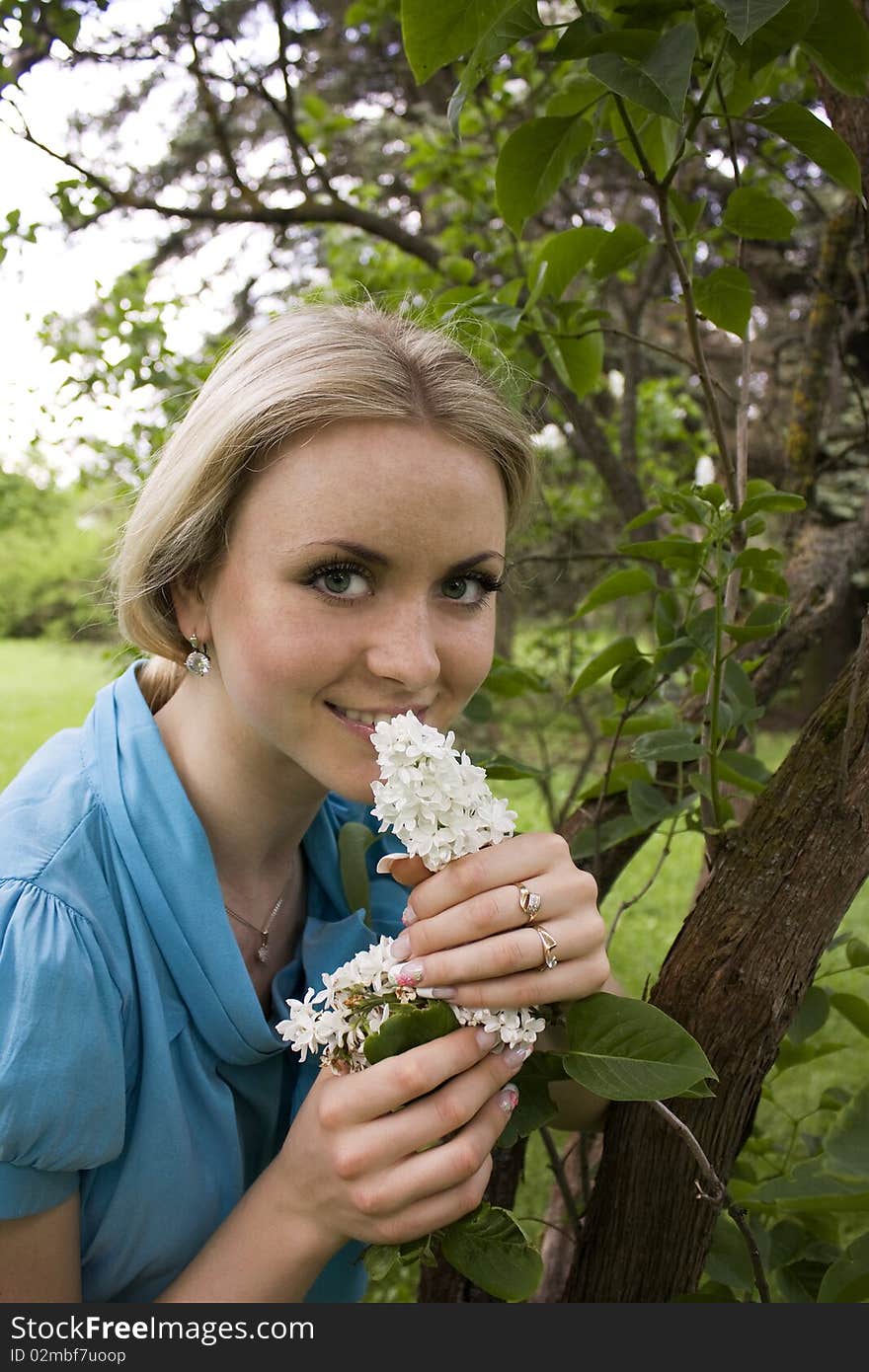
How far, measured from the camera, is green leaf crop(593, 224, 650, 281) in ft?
5.17

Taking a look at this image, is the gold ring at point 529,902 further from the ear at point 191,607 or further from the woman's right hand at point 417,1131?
the ear at point 191,607

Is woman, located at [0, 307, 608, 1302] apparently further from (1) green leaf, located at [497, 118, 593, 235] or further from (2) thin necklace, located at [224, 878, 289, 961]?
(1) green leaf, located at [497, 118, 593, 235]

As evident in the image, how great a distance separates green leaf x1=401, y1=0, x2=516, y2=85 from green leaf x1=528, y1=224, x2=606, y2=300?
430mm

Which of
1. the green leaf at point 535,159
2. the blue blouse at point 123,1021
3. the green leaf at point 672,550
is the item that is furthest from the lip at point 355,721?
the green leaf at point 535,159

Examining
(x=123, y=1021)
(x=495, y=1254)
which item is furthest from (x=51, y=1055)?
(x=495, y=1254)

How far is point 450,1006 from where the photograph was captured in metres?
1.08

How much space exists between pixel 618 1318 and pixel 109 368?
269 centimetres

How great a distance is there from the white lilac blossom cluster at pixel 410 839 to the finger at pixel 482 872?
15 millimetres

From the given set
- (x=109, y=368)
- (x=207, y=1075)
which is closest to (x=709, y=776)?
(x=207, y=1075)

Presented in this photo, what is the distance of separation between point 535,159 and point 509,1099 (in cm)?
109

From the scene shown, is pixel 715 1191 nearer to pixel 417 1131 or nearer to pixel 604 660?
pixel 417 1131

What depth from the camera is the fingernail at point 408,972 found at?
105 cm

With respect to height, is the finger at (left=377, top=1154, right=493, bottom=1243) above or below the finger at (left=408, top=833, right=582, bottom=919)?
below

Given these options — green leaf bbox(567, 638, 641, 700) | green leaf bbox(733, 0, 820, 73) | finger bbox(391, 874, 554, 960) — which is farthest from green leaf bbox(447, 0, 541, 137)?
finger bbox(391, 874, 554, 960)
